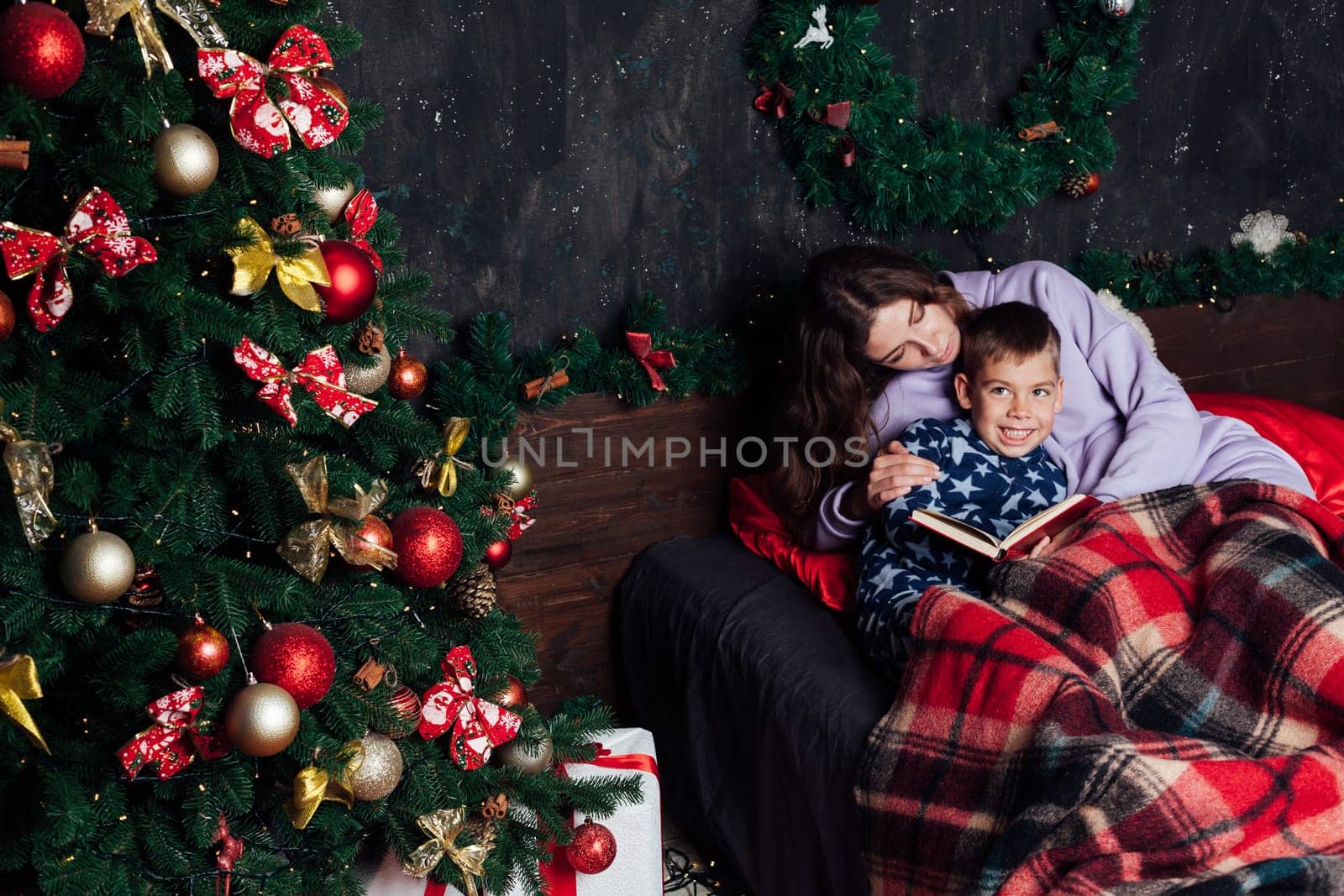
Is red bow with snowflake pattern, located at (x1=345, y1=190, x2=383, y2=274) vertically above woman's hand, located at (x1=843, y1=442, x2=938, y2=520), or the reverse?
red bow with snowflake pattern, located at (x1=345, y1=190, x2=383, y2=274)

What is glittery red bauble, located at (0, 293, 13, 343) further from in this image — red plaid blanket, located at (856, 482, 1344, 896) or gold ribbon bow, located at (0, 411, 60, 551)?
red plaid blanket, located at (856, 482, 1344, 896)

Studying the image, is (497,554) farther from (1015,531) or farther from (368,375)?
(1015,531)

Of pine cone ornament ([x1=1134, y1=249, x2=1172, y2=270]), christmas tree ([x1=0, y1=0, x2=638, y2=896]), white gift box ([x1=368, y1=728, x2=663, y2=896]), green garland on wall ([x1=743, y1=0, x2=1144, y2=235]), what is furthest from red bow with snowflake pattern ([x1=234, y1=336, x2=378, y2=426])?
pine cone ornament ([x1=1134, y1=249, x2=1172, y2=270])

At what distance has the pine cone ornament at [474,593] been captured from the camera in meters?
1.51

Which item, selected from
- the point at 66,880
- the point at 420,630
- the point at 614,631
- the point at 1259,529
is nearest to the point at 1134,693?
the point at 1259,529

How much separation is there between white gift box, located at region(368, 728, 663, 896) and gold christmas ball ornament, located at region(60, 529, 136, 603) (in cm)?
58

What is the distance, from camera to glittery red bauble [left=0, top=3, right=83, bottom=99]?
970 mm

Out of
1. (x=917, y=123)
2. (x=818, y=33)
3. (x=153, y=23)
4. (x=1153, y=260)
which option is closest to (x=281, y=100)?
(x=153, y=23)

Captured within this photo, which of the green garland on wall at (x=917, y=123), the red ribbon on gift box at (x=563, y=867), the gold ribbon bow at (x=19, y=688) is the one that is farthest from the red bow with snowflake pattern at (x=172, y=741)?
the green garland on wall at (x=917, y=123)

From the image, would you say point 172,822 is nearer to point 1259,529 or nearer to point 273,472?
point 273,472

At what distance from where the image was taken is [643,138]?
1998 millimetres

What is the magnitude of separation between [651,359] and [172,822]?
3.71 feet

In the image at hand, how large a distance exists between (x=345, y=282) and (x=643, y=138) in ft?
2.98

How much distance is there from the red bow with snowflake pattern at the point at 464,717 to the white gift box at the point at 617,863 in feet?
0.40
